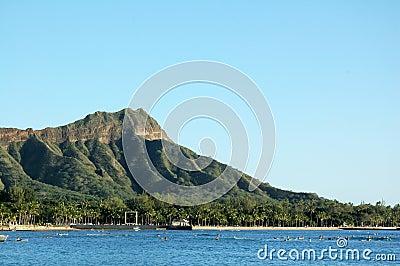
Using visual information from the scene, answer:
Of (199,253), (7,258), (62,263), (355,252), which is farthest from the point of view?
(355,252)

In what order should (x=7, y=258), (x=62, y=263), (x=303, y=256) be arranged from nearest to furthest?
(x=62, y=263) → (x=7, y=258) → (x=303, y=256)

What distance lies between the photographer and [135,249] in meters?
133

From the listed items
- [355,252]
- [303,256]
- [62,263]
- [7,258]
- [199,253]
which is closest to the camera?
[62,263]

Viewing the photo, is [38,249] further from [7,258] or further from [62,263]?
[62,263]

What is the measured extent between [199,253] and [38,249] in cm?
2798

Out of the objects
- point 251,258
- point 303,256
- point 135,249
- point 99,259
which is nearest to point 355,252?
point 303,256

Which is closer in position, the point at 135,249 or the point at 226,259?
the point at 226,259

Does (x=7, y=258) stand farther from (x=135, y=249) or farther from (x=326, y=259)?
(x=326, y=259)

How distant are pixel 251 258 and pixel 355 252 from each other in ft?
98.4

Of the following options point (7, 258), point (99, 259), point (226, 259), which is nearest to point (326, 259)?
point (226, 259)

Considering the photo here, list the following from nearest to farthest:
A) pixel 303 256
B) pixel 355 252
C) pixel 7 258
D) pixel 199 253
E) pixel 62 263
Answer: pixel 62 263
pixel 7 258
pixel 303 256
pixel 199 253
pixel 355 252

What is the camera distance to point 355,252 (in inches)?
5212

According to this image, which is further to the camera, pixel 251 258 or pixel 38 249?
pixel 38 249

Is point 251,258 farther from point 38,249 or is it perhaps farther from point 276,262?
point 38,249
